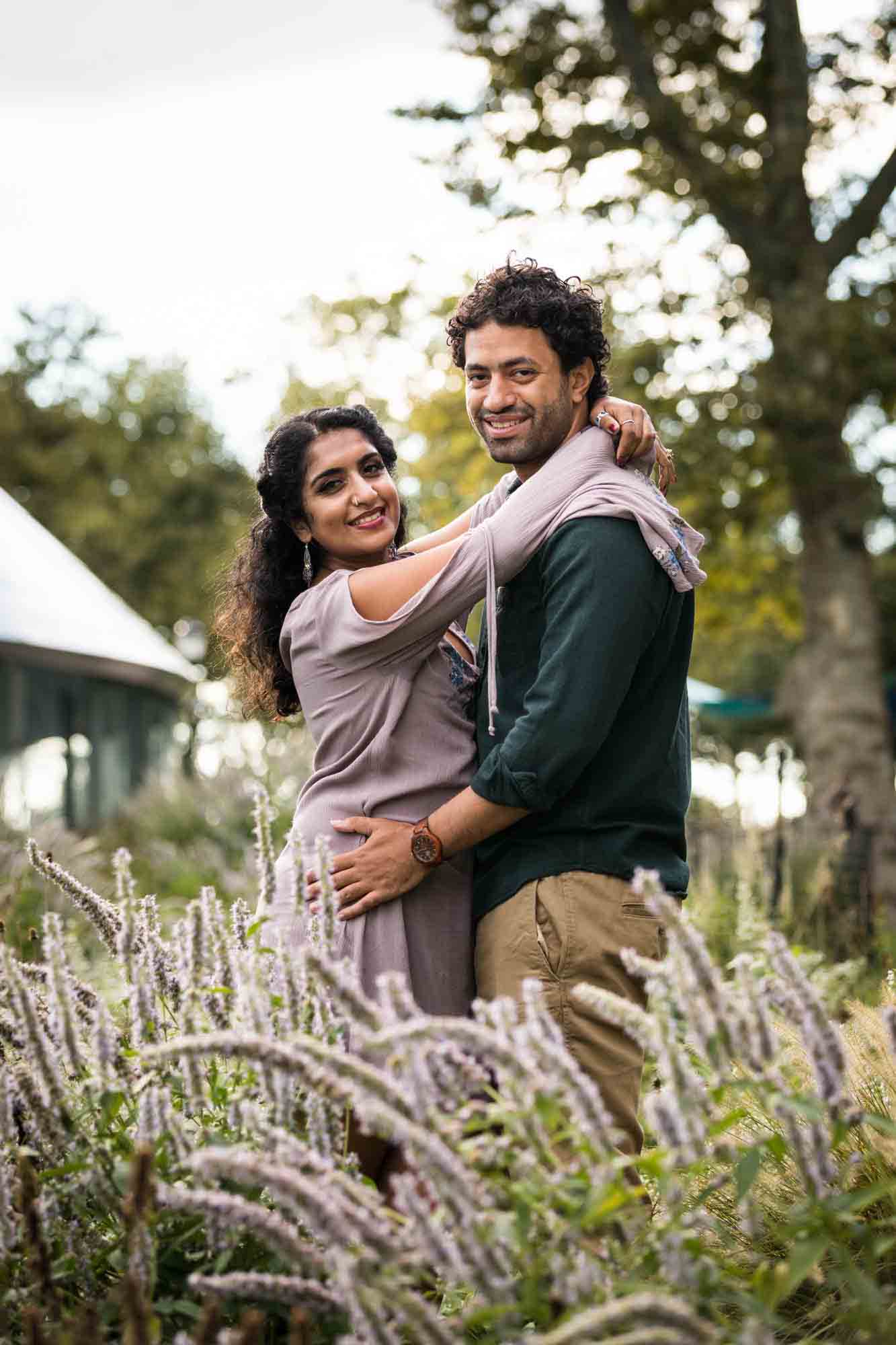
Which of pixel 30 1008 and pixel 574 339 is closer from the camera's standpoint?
pixel 30 1008

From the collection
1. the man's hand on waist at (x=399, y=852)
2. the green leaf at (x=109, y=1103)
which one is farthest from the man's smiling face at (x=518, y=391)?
the green leaf at (x=109, y=1103)

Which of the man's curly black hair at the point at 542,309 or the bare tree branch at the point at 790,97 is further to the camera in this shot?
the bare tree branch at the point at 790,97

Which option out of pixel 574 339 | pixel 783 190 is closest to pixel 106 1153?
pixel 574 339

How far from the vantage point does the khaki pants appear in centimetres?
276

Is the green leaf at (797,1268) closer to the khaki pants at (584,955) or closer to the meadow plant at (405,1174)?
the meadow plant at (405,1174)

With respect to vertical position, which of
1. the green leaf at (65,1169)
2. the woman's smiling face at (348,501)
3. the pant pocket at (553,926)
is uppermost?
the woman's smiling face at (348,501)

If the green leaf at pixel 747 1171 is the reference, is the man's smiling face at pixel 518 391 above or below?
above

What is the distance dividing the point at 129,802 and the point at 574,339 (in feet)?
37.6

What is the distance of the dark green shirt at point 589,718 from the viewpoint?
272cm

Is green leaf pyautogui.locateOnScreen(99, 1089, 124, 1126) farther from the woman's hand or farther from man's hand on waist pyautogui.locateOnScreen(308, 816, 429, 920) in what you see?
the woman's hand

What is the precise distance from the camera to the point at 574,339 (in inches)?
124

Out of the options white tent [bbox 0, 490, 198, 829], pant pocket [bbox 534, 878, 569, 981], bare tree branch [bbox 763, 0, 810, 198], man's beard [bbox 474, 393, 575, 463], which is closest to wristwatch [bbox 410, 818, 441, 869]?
pant pocket [bbox 534, 878, 569, 981]

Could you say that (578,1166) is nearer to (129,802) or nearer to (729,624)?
(129,802)

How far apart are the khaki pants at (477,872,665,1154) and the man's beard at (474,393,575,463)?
953 mm
